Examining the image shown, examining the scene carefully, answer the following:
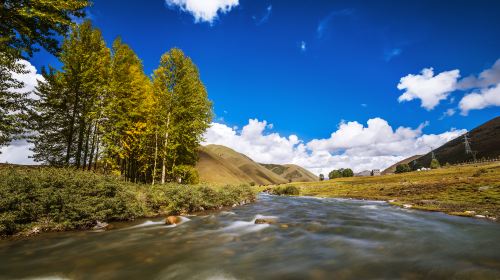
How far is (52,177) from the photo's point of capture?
14.9 metres

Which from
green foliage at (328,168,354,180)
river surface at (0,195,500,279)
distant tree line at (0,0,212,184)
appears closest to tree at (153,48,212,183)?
distant tree line at (0,0,212,184)

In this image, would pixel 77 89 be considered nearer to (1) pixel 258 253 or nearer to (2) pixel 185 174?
(2) pixel 185 174

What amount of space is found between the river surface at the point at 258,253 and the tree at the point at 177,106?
50.0ft

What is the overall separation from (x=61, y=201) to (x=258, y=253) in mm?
10879

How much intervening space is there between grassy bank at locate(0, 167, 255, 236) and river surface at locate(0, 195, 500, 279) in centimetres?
110

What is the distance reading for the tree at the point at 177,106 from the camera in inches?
1161

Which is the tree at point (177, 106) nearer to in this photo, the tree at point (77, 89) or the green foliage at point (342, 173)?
the tree at point (77, 89)

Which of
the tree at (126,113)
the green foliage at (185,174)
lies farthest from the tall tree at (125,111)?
the green foliage at (185,174)

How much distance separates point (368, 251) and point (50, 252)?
486 inches

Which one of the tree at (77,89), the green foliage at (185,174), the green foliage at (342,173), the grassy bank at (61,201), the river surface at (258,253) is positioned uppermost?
the tree at (77,89)

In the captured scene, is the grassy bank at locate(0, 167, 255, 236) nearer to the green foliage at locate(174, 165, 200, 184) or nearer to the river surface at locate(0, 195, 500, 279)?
the river surface at locate(0, 195, 500, 279)

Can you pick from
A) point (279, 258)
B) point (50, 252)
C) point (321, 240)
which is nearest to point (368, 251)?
point (321, 240)

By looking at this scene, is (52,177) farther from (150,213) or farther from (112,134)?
(112,134)

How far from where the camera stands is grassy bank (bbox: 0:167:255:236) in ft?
40.1
